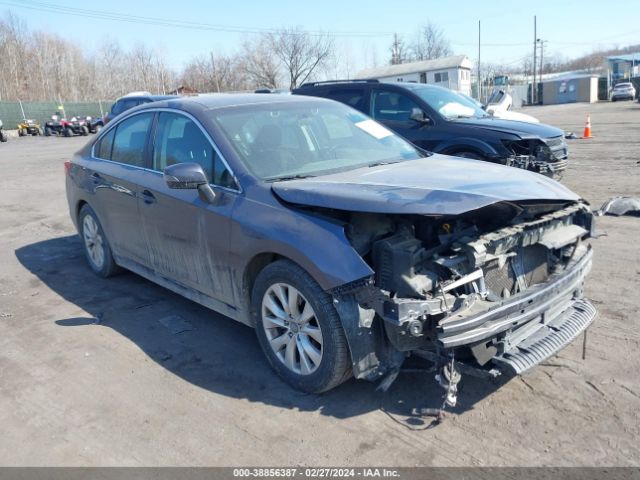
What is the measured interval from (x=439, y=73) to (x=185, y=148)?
59690mm

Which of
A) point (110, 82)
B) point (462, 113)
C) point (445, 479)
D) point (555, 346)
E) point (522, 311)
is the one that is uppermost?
point (110, 82)

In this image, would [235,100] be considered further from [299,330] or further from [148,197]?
[299,330]

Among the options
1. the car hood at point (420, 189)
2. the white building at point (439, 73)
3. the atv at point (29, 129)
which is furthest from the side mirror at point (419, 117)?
the white building at point (439, 73)

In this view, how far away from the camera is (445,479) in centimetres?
273

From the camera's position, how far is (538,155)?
834cm

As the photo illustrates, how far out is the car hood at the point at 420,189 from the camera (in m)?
3.04

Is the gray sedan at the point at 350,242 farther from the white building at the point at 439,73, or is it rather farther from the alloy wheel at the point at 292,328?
the white building at the point at 439,73

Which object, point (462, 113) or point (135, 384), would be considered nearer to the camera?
point (135, 384)

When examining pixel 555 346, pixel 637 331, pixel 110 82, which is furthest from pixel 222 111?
pixel 110 82

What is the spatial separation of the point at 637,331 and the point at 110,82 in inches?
3020

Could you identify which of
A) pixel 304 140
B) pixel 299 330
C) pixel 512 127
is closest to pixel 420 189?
pixel 299 330

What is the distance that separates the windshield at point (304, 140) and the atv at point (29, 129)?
38952 mm

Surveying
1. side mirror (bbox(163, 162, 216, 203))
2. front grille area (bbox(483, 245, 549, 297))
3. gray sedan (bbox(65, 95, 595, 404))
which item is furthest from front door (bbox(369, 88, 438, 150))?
side mirror (bbox(163, 162, 216, 203))

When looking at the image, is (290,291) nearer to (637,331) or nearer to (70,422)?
(70,422)
